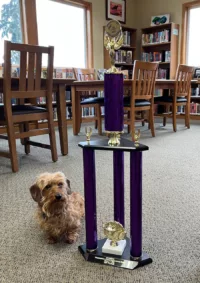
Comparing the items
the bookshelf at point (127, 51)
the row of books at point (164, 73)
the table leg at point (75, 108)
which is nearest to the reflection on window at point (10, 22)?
the table leg at point (75, 108)

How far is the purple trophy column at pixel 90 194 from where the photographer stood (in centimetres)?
88

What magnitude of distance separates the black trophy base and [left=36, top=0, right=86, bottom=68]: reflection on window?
402cm

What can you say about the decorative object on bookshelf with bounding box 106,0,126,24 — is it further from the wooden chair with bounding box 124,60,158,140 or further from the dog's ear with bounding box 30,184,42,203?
the dog's ear with bounding box 30,184,42,203

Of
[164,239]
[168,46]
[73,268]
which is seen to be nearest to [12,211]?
[73,268]

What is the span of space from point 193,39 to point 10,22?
10.7 ft

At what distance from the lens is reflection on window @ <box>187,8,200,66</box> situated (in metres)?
4.83

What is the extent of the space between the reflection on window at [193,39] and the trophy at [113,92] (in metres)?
4.60

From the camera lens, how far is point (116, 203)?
3.27ft

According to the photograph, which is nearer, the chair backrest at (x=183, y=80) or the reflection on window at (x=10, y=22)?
the chair backrest at (x=183, y=80)

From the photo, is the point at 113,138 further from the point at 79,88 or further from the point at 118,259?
the point at 79,88

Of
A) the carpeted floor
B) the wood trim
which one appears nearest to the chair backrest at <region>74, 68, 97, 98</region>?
the wood trim

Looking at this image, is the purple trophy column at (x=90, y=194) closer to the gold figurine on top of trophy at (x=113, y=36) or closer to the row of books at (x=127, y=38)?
the gold figurine on top of trophy at (x=113, y=36)

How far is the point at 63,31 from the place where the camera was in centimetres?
461

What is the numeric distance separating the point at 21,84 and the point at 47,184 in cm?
122
